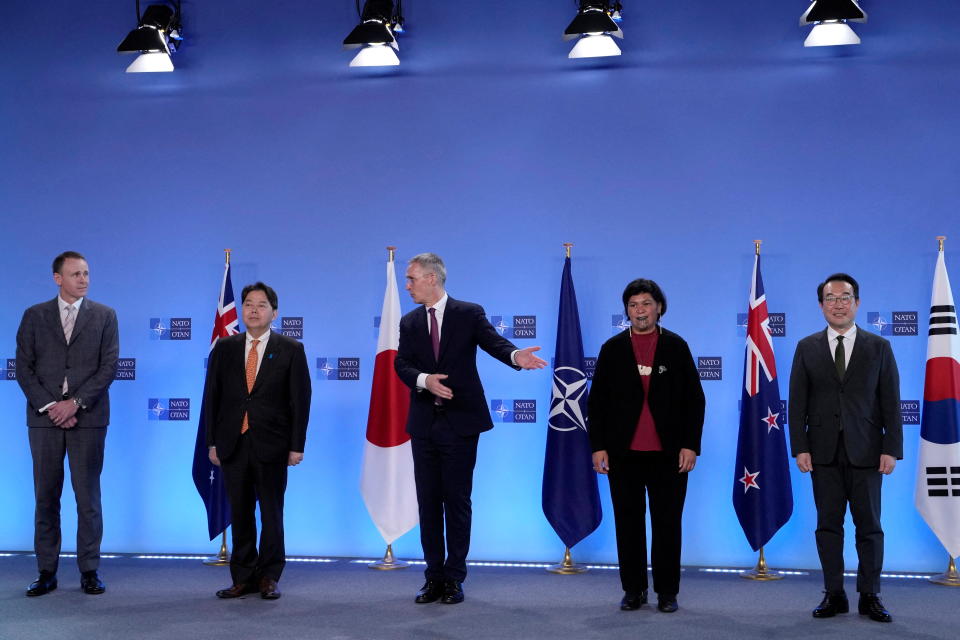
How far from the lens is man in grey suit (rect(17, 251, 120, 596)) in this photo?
4.93 meters

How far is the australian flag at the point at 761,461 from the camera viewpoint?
5.43 metres

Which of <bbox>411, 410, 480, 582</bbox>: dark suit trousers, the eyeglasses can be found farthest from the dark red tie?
the eyeglasses

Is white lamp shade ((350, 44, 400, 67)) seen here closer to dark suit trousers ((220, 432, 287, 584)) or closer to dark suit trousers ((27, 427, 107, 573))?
dark suit trousers ((220, 432, 287, 584))

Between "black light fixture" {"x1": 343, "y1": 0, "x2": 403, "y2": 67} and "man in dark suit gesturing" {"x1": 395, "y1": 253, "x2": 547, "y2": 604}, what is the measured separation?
1.98m

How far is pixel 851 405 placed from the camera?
14.4 feet

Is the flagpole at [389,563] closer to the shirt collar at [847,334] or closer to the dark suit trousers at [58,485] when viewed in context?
the dark suit trousers at [58,485]

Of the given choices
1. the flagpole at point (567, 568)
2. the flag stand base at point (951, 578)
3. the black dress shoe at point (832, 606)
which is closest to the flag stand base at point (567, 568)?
the flagpole at point (567, 568)

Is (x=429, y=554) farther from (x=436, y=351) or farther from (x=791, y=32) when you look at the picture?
(x=791, y=32)

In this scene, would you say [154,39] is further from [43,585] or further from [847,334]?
[847,334]

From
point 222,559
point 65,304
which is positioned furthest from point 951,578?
point 65,304

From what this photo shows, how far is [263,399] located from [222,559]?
163 cm

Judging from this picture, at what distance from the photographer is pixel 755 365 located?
5.50 metres

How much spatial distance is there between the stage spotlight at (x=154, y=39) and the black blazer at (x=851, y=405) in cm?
448

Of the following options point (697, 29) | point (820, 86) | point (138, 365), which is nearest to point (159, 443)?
point (138, 365)
